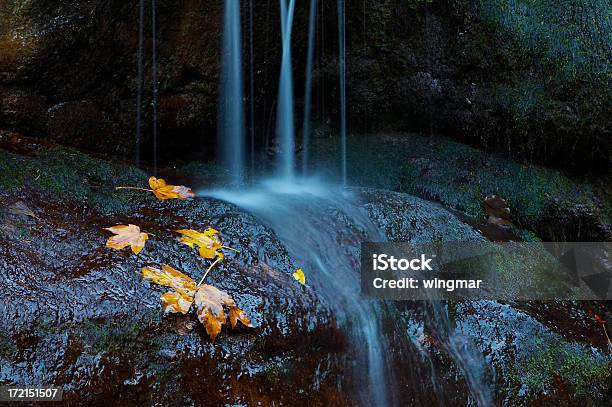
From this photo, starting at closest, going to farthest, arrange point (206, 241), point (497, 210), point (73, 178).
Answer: point (206, 241) → point (73, 178) → point (497, 210)

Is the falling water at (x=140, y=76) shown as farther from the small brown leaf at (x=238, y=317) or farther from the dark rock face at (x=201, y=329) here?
the small brown leaf at (x=238, y=317)

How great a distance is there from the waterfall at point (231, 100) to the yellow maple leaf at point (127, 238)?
231cm

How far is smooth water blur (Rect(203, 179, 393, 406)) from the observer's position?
2576 mm

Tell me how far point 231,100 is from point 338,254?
2.50 metres

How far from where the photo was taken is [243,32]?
15.7ft

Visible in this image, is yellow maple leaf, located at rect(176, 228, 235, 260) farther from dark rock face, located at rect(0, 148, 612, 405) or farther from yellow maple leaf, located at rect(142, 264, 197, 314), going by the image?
yellow maple leaf, located at rect(142, 264, 197, 314)

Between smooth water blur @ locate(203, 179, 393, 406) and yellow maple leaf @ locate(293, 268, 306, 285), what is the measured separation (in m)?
0.04

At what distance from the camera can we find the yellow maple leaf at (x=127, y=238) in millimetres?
2480

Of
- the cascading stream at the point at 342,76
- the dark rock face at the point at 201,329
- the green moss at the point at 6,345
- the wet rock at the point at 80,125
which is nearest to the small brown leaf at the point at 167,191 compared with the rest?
the dark rock face at the point at 201,329

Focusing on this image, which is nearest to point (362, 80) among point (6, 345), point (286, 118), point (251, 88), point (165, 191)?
point (286, 118)

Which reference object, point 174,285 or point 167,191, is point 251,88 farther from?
point 174,285

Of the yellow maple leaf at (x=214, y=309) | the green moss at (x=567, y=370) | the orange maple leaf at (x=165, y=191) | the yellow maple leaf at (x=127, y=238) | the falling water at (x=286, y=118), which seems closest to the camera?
the yellow maple leaf at (x=214, y=309)

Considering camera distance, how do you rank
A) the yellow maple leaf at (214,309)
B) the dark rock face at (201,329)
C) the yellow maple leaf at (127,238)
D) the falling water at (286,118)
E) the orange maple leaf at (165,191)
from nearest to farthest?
the dark rock face at (201,329), the yellow maple leaf at (214,309), the yellow maple leaf at (127,238), the orange maple leaf at (165,191), the falling water at (286,118)

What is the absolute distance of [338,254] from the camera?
10.3 ft
